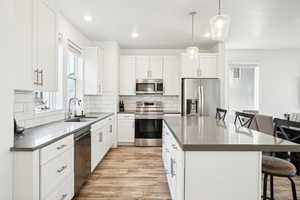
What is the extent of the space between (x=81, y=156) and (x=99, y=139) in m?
1.00

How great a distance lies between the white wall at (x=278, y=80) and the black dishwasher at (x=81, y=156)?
5041 mm

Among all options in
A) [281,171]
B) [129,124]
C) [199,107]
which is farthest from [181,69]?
[281,171]

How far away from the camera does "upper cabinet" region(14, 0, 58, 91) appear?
1867 millimetres

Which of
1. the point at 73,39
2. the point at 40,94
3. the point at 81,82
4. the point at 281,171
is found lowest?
the point at 281,171

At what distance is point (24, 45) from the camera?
1913mm

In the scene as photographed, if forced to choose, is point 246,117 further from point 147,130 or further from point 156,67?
point 156,67

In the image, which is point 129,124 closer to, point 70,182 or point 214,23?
point 70,182

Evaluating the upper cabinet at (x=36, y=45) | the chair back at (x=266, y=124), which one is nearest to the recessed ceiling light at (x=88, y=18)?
the upper cabinet at (x=36, y=45)

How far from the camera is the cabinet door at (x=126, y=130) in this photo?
206 inches

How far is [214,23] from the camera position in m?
2.27

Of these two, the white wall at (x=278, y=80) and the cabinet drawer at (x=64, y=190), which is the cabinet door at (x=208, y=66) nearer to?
the white wall at (x=278, y=80)

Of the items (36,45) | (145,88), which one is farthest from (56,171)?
(145,88)

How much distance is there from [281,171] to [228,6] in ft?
8.01

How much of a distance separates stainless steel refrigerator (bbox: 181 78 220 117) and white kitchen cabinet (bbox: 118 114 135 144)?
1.37 meters
